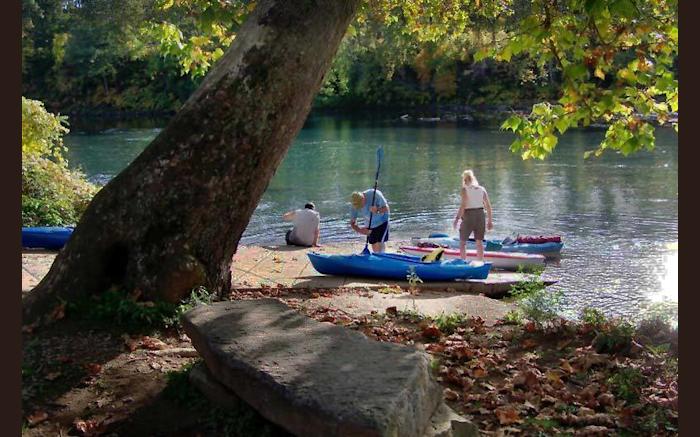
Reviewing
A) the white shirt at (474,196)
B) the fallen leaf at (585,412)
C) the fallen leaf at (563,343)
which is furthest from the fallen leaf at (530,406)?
the white shirt at (474,196)

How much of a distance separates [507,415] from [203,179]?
9.71ft

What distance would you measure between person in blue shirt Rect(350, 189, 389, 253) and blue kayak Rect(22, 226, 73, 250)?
469cm

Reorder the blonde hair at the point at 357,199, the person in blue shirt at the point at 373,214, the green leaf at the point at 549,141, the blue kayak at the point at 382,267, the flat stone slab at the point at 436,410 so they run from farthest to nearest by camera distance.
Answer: the person in blue shirt at the point at 373,214, the blonde hair at the point at 357,199, the blue kayak at the point at 382,267, the green leaf at the point at 549,141, the flat stone slab at the point at 436,410

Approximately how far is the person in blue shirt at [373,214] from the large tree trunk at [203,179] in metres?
6.02

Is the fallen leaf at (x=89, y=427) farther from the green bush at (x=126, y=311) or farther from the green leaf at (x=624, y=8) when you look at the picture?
the green leaf at (x=624, y=8)

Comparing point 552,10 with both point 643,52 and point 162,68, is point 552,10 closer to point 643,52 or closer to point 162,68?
point 643,52

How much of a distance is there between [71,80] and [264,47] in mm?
65509

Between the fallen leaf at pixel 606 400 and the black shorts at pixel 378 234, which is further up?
the fallen leaf at pixel 606 400

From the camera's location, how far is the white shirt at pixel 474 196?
42.0 feet

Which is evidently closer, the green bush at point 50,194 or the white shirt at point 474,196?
the white shirt at point 474,196

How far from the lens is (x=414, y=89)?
58.9 m

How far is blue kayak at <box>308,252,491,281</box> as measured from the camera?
11836 mm

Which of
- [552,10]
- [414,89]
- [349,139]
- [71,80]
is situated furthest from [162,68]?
[552,10]

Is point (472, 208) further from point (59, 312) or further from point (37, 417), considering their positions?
point (37, 417)
